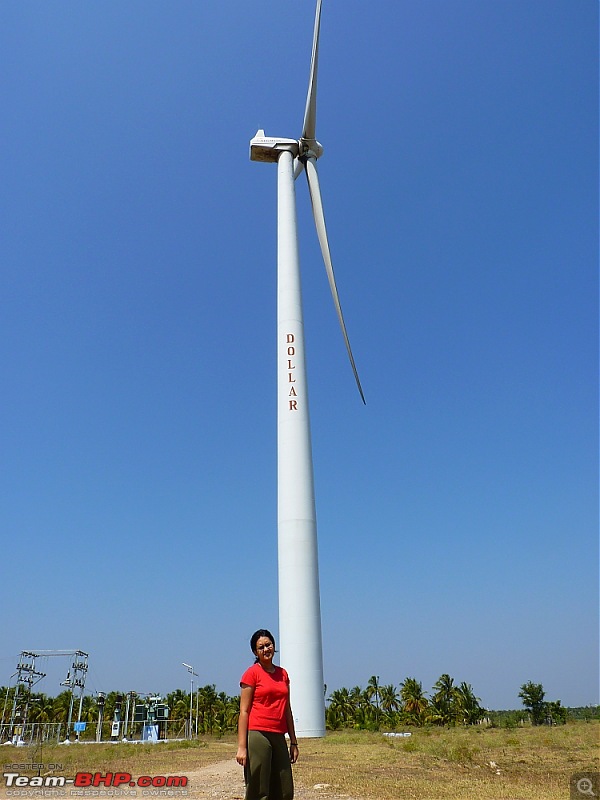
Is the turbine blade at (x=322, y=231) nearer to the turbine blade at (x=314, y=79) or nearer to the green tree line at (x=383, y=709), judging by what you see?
the turbine blade at (x=314, y=79)

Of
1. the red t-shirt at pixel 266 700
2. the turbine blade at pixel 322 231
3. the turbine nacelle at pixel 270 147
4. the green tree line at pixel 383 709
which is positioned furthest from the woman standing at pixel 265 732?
the green tree line at pixel 383 709

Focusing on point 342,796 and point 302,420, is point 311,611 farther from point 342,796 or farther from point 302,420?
point 342,796

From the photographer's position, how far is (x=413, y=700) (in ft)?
298

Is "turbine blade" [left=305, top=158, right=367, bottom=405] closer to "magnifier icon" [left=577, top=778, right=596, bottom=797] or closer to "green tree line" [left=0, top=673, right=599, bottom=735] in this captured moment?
"magnifier icon" [left=577, top=778, right=596, bottom=797]

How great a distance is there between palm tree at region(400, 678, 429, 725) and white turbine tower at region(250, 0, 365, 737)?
7486cm

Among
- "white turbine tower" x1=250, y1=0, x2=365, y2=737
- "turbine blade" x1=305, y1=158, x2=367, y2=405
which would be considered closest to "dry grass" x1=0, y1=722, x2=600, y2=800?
"white turbine tower" x1=250, y1=0, x2=365, y2=737

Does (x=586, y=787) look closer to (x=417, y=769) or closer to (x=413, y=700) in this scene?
(x=417, y=769)

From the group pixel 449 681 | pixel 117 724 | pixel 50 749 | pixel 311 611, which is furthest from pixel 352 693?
pixel 311 611

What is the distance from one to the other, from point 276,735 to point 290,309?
805 inches

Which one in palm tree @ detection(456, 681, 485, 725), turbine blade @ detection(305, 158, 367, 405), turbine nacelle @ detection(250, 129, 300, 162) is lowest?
palm tree @ detection(456, 681, 485, 725)

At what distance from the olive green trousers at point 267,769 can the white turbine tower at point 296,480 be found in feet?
46.5

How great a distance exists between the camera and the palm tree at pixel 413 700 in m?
88.4

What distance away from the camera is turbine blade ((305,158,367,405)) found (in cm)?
2820

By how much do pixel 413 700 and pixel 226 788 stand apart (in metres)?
85.5
